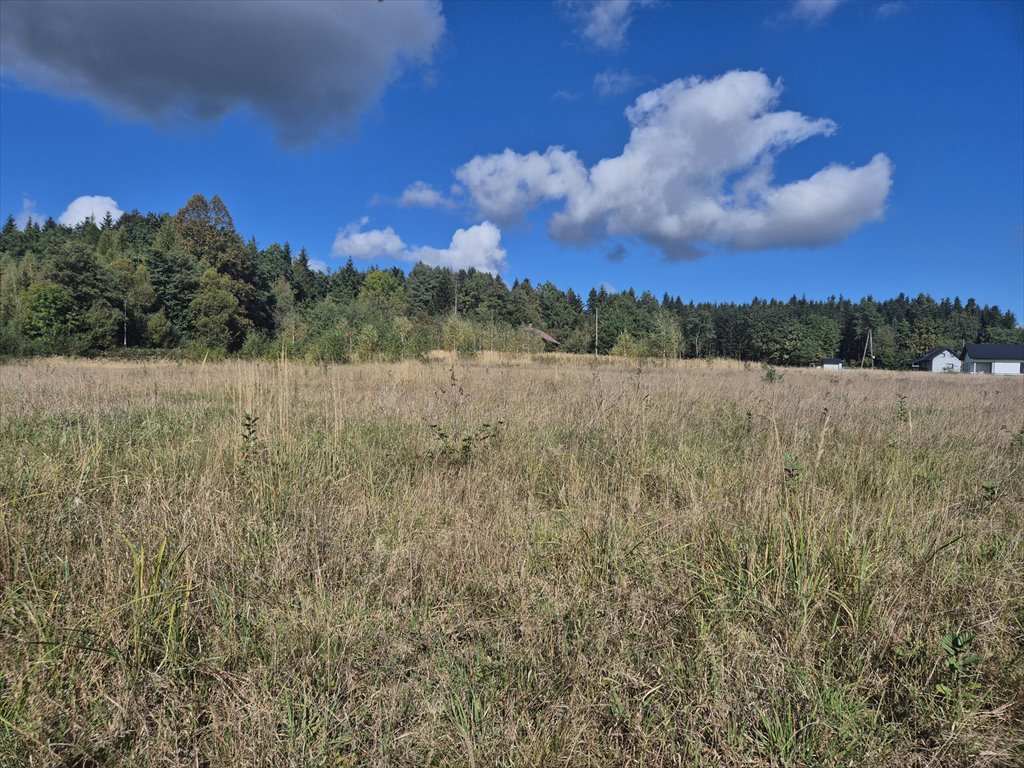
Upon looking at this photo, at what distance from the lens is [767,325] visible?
87438mm

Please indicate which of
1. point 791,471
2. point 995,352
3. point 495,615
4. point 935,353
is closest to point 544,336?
point 791,471

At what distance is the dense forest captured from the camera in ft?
87.4

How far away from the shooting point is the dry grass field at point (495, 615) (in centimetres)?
145

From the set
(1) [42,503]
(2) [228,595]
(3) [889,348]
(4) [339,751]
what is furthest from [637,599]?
(3) [889,348]

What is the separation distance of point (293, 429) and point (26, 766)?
3.56 metres

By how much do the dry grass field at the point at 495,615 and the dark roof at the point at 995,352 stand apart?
80.6 m

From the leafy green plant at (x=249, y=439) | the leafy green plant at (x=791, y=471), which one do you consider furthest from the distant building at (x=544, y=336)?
the leafy green plant at (x=791, y=471)

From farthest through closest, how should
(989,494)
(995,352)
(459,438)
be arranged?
(995,352), (459,438), (989,494)

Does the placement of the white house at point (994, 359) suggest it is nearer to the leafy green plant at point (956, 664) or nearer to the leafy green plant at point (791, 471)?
the leafy green plant at point (791, 471)

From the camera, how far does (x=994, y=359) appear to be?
58438mm

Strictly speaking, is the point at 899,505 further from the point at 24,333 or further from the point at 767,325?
the point at 767,325

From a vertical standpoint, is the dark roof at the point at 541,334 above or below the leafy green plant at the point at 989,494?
above

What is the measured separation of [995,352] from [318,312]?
83980 millimetres

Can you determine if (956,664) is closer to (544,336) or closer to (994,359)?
(544,336)
